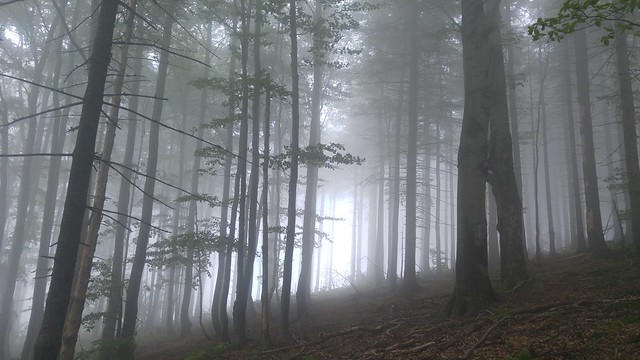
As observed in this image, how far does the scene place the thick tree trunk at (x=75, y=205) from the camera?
15.4 ft

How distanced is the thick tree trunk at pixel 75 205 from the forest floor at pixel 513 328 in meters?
5.01

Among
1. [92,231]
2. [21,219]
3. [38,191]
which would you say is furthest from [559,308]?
[38,191]

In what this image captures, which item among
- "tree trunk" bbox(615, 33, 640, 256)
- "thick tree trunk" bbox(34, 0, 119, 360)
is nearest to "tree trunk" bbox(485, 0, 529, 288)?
"tree trunk" bbox(615, 33, 640, 256)

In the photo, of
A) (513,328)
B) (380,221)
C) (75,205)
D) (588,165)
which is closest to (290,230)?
(513,328)

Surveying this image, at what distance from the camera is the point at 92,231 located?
9328 millimetres

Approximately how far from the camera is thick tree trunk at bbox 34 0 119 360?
468 centimetres

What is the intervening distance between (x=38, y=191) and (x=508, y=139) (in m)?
24.9

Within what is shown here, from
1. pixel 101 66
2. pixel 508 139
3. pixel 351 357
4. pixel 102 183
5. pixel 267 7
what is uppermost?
pixel 267 7

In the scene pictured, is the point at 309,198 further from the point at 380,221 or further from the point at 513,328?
the point at 513,328

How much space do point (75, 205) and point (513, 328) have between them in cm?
697

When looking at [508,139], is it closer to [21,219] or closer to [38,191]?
[21,219]

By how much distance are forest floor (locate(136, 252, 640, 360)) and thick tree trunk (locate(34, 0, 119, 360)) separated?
5013mm

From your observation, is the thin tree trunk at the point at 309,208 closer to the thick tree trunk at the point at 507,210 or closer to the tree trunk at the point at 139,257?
the tree trunk at the point at 139,257

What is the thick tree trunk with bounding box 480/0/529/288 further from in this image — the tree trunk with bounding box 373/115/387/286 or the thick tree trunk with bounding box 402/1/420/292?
the tree trunk with bounding box 373/115/387/286
